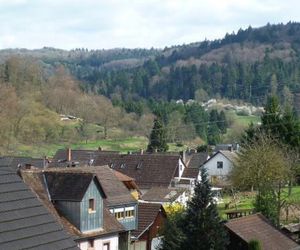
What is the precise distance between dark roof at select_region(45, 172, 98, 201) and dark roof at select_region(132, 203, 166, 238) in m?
8.58

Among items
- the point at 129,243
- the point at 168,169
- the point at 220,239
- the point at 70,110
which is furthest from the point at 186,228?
the point at 70,110

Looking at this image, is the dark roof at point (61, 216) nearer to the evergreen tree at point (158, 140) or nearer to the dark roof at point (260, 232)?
the dark roof at point (260, 232)

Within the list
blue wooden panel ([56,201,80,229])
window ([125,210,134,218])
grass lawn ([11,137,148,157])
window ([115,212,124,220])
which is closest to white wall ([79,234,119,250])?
blue wooden panel ([56,201,80,229])

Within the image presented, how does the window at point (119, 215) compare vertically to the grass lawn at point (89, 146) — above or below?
above

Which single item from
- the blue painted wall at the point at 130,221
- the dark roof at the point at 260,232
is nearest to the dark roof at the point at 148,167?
the blue painted wall at the point at 130,221

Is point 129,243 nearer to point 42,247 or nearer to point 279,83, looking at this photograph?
point 42,247

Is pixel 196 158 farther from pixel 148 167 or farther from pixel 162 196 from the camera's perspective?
pixel 162 196

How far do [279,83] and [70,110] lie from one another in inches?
3977

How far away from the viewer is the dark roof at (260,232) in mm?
29023

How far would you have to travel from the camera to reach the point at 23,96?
102 metres

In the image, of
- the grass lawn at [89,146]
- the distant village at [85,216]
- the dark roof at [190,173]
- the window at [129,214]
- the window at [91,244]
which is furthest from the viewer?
the grass lawn at [89,146]

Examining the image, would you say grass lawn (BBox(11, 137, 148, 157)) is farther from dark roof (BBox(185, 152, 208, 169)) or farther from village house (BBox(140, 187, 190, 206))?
village house (BBox(140, 187, 190, 206))

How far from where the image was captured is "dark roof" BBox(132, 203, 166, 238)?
117 ft

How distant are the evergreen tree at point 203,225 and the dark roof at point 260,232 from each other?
225cm
